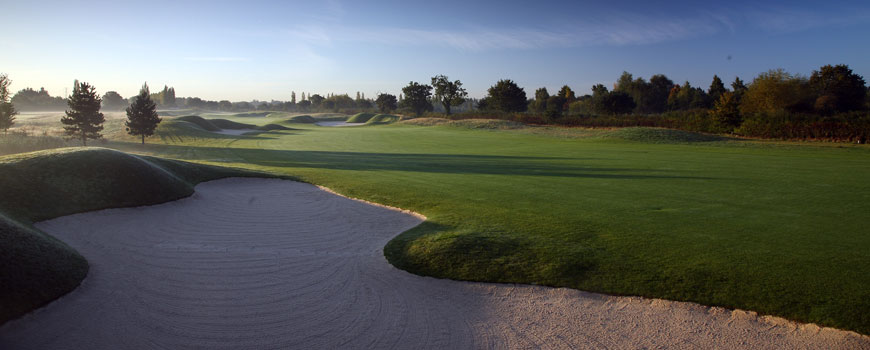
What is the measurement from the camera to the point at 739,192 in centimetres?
1282

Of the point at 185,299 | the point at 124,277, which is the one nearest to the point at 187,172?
the point at 124,277

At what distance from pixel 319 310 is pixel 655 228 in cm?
705

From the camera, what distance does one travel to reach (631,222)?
31.7 feet

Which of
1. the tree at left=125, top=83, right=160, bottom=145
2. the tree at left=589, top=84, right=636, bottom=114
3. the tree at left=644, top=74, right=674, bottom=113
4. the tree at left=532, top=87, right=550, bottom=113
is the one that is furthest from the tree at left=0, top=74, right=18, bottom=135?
the tree at left=644, top=74, right=674, bottom=113

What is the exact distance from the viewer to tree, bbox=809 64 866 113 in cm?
5719

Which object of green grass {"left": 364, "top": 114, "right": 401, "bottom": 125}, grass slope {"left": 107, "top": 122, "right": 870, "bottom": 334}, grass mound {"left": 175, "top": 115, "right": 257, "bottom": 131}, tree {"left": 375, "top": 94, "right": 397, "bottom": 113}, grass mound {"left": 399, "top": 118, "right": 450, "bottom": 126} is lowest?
grass slope {"left": 107, "top": 122, "right": 870, "bottom": 334}

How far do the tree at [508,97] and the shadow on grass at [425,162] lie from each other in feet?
205

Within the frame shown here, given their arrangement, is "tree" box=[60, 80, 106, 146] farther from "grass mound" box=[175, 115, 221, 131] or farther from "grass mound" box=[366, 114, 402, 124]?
"grass mound" box=[366, 114, 402, 124]

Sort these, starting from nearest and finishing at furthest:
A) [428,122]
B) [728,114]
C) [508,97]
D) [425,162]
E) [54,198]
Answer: [54,198], [425,162], [728,114], [428,122], [508,97]

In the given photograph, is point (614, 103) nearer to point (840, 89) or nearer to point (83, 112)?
point (840, 89)

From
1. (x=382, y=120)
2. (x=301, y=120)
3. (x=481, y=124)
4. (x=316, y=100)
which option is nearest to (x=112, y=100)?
(x=316, y=100)

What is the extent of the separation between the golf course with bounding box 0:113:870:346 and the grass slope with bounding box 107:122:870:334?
1.3 inches

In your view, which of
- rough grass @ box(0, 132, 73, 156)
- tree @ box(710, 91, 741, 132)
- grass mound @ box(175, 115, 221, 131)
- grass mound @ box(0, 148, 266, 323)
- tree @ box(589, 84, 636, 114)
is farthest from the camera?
tree @ box(589, 84, 636, 114)

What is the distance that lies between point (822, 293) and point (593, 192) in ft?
24.7
